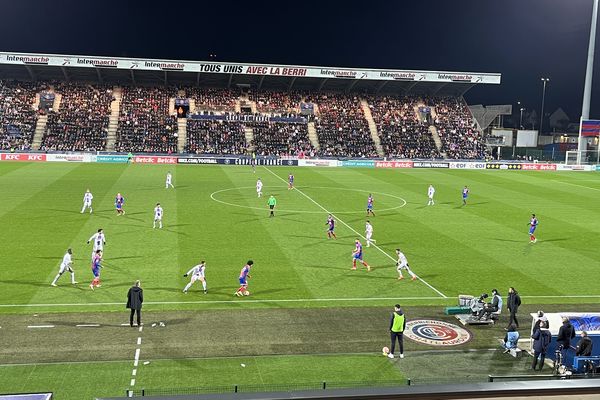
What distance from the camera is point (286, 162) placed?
77.9 meters

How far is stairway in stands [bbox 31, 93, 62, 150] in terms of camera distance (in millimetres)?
78562

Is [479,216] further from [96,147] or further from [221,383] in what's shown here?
[96,147]

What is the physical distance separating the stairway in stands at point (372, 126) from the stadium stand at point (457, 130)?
34.7 feet

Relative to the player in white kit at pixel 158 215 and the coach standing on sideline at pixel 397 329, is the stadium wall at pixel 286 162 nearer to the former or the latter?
the player in white kit at pixel 158 215

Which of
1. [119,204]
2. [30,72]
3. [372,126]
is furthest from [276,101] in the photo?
[119,204]

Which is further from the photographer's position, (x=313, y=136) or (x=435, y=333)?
(x=313, y=136)

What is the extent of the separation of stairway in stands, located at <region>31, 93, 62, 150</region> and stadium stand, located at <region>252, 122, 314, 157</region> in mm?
29745

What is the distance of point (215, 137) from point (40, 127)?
24.8 meters

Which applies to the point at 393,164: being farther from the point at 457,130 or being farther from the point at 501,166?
the point at 457,130

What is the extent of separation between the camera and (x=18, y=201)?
130 ft

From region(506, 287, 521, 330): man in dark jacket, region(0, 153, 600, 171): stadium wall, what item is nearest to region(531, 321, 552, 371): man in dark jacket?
region(506, 287, 521, 330): man in dark jacket

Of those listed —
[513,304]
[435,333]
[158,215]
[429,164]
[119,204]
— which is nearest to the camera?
[435,333]

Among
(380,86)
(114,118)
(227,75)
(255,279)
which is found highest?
(380,86)

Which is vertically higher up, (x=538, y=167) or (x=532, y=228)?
(x=538, y=167)
